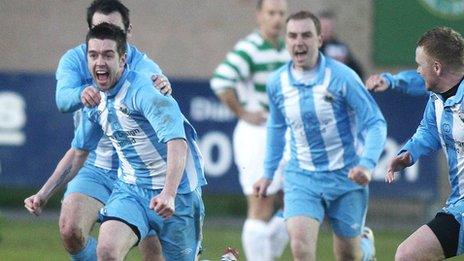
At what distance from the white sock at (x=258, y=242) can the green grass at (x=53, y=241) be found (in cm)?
65

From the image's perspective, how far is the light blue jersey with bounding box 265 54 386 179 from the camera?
424 inches

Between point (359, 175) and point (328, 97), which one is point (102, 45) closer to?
point (359, 175)

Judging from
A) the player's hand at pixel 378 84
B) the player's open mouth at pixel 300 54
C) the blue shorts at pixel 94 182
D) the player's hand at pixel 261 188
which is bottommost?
the player's hand at pixel 261 188

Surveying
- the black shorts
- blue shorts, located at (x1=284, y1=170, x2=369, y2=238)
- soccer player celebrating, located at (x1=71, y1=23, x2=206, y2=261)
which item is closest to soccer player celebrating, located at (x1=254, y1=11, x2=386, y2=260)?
blue shorts, located at (x1=284, y1=170, x2=369, y2=238)

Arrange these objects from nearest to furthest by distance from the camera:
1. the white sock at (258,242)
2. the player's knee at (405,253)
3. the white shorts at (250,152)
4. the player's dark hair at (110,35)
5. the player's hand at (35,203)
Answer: the player's knee at (405,253)
the player's dark hair at (110,35)
the player's hand at (35,203)
the white sock at (258,242)
the white shorts at (250,152)

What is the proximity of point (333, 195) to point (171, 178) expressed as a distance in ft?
7.99

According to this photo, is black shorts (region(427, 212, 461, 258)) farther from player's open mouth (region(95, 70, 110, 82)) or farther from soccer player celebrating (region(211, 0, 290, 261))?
soccer player celebrating (region(211, 0, 290, 261))

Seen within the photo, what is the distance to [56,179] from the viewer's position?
32.4 ft

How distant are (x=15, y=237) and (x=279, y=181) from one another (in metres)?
3.40

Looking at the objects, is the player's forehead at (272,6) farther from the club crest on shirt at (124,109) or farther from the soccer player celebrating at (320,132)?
the club crest on shirt at (124,109)

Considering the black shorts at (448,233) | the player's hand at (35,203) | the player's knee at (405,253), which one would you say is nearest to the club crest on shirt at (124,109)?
the player's hand at (35,203)

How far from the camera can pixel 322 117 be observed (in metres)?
10.9

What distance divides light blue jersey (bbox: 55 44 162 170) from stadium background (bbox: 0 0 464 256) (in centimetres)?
630

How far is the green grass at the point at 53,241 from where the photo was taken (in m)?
13.7
